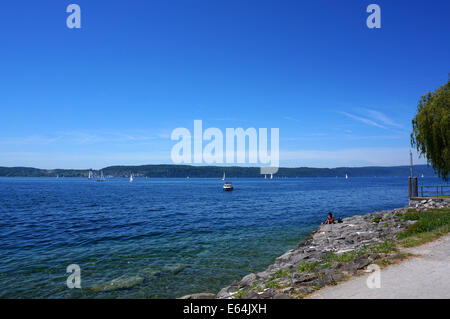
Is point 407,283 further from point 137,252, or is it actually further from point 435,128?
point 435,128

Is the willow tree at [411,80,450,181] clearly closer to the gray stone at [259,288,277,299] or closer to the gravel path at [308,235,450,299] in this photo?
the gravel path at [308,235,450,299]

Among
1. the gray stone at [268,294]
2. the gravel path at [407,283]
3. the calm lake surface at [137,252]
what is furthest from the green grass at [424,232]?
the calm lake surface at [137,252]

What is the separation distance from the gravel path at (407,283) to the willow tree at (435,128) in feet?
58.9

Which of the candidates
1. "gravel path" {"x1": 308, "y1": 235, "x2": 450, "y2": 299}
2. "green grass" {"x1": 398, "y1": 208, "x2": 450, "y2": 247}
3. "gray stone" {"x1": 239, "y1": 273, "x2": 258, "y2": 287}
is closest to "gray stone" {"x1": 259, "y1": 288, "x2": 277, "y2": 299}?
"gravel path" {"x1": 308, "y1": 235, "x2": 450, "y2": 299}

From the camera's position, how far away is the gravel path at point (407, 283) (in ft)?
21.1

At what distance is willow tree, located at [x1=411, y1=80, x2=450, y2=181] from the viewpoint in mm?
22312

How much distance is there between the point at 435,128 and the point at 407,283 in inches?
848

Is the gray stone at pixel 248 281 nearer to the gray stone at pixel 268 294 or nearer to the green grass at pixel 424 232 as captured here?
the gray stone at pixel 268 294

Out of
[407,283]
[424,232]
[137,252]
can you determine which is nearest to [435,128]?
[424,232]

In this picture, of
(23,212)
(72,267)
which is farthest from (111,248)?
(23,212)

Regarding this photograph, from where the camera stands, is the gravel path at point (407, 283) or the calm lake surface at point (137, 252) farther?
the calm lake surface at point (137, 252)

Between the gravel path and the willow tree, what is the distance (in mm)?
17952

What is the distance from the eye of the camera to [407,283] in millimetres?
7051
